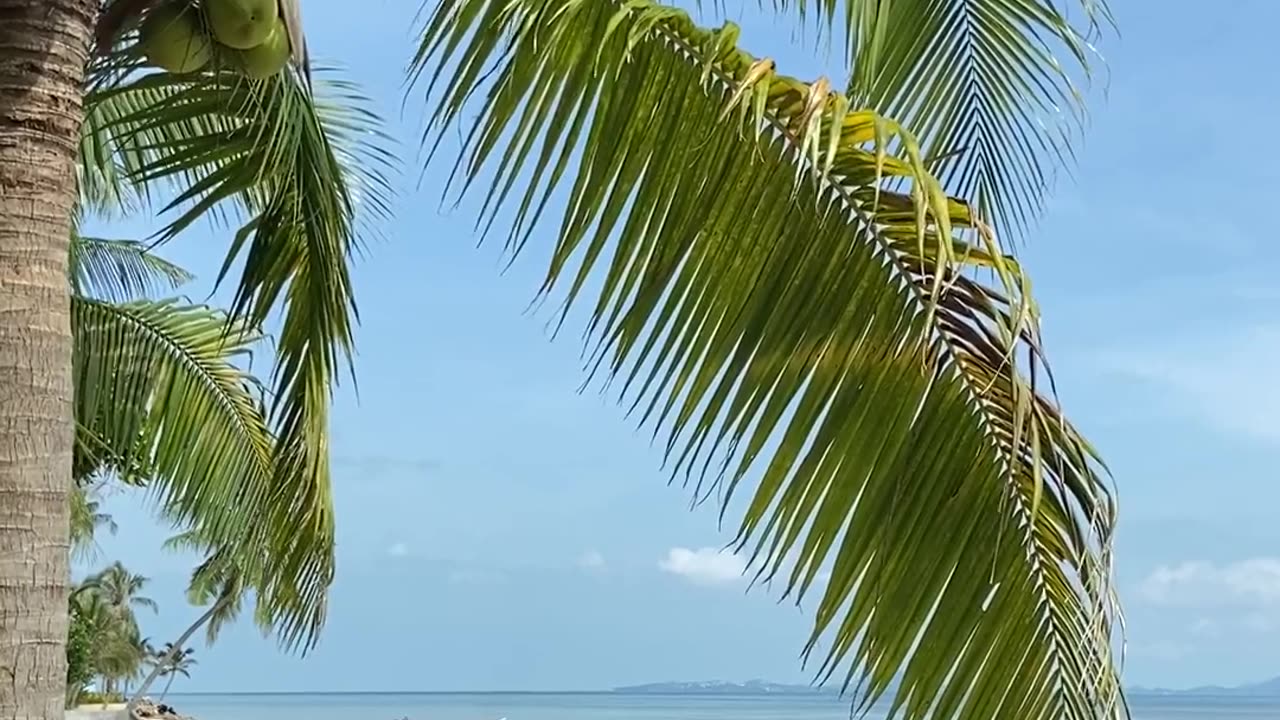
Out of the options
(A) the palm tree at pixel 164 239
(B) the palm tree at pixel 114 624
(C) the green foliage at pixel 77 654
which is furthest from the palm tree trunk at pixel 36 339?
(B) the palm tree at pixel 114 624

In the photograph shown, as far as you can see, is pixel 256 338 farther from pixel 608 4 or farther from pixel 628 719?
pixel 628 719

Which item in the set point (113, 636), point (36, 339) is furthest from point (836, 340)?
point (113, 636)

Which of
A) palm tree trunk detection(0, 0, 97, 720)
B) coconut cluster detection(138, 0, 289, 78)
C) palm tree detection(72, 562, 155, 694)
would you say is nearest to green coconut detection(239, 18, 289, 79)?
coconut cluster detection(138, 0, 289, 78)

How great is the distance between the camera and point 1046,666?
1.88 m

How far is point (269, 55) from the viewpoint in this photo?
107 inches

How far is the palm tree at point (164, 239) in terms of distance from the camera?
6.96 ft

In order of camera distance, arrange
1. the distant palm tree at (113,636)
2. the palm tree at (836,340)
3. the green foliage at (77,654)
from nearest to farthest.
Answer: the palm tree at (836,340), the green foliage at (77,654), the distant palm tree at (113,636)

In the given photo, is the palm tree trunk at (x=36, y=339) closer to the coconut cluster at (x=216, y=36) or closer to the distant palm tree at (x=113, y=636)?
the coconut cluster at (x=216, y=36)

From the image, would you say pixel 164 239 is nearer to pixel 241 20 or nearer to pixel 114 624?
pixel 241 20

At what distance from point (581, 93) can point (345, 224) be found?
1.79 meters

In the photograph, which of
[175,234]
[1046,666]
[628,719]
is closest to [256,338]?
[175,234]

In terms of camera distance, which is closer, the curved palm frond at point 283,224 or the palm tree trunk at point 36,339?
the palm tree trunk at point 36,339

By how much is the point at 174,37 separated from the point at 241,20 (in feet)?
0.63

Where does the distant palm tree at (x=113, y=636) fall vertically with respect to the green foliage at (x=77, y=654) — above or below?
below
